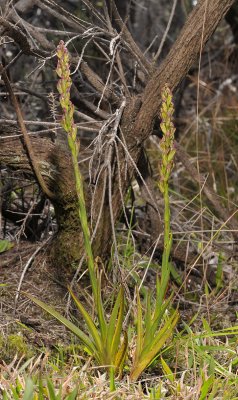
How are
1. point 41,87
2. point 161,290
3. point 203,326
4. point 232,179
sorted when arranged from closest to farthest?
1. point 161,290
2. point 203,326
3. point 41,87
4. point 232,179

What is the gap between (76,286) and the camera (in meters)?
3.37

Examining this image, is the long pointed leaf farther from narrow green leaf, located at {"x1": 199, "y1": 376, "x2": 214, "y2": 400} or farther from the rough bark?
the rough bark

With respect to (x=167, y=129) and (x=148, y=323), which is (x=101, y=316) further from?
(x=167, y=129)

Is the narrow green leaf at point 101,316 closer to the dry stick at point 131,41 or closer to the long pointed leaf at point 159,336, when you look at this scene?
the long pointed leaf at point 159,336

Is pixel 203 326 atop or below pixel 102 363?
below

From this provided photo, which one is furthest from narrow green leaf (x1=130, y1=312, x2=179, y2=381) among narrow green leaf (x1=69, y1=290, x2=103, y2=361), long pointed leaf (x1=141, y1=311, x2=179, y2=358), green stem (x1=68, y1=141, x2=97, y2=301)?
green stem (x1=68, y1=141, x2=97, y2=301)

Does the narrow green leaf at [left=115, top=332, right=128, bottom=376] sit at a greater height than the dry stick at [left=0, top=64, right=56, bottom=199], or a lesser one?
lesser

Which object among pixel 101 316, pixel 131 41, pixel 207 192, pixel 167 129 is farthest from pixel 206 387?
pixel 131 41

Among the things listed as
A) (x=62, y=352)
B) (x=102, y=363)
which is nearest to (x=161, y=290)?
(x=102, y=363)

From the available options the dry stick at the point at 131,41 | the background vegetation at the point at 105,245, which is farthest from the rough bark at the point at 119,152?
the dry stick at the point at 131,41

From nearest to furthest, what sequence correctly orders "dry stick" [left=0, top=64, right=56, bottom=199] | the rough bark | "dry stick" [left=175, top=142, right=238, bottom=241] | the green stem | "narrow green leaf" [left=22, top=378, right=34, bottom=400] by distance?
"narrow green leaf" [left=22, top=378, right=34, bottom=400] → the green stem → "dry stick" [left=0, top=64, right=56, bottom=199] → the rough bark → "dry stick" [left=175, top=142, right=238, bottom=241]

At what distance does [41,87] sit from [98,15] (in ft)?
2.45

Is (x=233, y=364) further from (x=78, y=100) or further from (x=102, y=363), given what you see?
(x=78, y=100)

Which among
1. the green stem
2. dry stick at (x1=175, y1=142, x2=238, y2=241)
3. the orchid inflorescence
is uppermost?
the orchid inflorescence
